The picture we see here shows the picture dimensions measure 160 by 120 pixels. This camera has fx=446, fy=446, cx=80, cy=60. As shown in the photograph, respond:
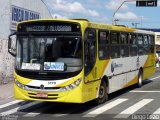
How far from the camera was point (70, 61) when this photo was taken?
12867 millimetres

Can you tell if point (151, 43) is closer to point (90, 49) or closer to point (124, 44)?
point (124, 44)

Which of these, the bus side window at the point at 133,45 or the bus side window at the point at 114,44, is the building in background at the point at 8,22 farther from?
the bus side window at the point at 114,44

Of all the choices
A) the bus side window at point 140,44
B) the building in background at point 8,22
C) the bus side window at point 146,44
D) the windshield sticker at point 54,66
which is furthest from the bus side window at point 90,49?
the building in background at point 8,22

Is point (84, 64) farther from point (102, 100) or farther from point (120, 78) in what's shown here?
point (120, 78)

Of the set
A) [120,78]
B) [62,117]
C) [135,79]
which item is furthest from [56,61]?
[135,79]

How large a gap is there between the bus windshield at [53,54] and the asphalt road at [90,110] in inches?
52.6

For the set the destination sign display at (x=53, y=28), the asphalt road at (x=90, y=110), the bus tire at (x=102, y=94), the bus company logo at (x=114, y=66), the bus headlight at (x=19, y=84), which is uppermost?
the destination sign display at (x=53, y=28)

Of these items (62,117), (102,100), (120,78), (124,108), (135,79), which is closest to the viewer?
(62,117)

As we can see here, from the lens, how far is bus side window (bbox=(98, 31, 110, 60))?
47.9ft

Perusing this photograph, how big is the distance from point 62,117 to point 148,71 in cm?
1146

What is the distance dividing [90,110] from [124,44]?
5.07m


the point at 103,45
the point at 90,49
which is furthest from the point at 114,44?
the point at 90,49

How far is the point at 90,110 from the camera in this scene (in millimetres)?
13633

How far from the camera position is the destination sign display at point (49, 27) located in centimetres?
1302
